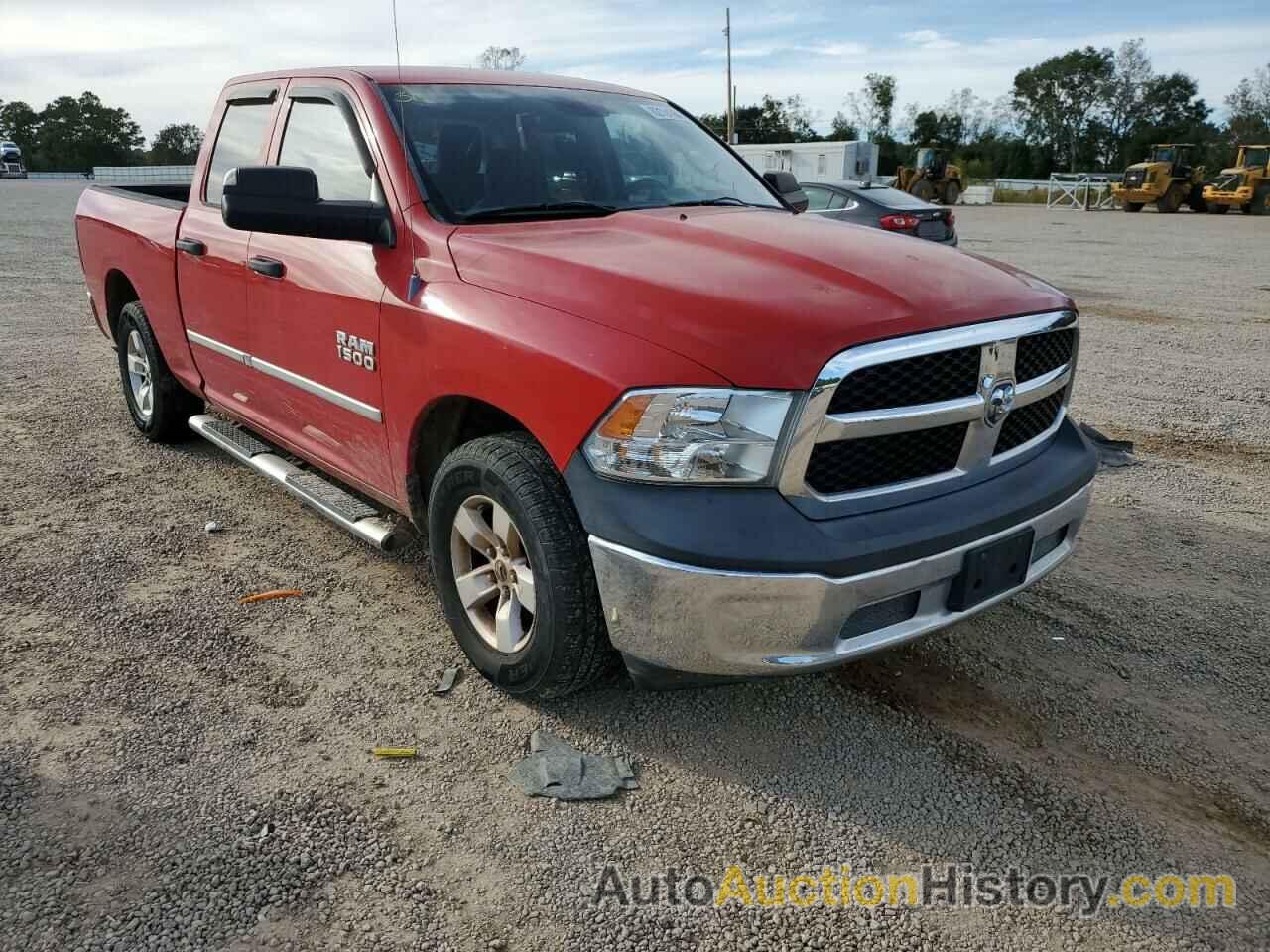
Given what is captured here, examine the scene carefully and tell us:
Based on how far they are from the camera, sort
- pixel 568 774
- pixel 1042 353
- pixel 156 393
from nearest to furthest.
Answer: pixel 568 774
pixel 1042 353
pixel 156 393

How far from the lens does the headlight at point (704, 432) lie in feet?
7.70

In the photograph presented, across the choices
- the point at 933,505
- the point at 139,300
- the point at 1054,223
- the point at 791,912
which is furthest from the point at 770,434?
the point at 1054,223

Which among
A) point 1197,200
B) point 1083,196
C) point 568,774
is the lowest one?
point 568,774

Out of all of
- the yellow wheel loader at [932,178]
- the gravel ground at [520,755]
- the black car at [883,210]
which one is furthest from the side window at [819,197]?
the yellow wheel loader at [932,178]

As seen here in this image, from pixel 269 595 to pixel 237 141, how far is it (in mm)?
2082

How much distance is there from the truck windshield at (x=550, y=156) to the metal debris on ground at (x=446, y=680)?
147 centimetres

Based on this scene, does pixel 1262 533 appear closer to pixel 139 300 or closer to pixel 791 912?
pixel 791 912

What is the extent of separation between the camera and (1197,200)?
34938 millimetres

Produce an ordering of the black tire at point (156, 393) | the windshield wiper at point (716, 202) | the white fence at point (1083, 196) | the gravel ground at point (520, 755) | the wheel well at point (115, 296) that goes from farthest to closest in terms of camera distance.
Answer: the white fence at point (1083, 196)
the wheel well at point (115, 296)
the black tire at point (156, 393)
the windshield wiper at point (716, 202)
the gravel ground at point (520, 755)

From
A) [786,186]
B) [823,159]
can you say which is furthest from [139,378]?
[823,159]

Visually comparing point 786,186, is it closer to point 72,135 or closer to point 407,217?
point 407,217

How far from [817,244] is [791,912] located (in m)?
1.84

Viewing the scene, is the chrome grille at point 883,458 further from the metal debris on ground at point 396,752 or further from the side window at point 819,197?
the side window at point 819,197

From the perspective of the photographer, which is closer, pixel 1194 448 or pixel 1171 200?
pixel 1194 448
